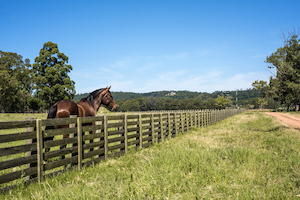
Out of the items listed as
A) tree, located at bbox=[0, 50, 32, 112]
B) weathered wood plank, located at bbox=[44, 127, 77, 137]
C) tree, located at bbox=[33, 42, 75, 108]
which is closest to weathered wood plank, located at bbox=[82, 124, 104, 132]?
weathered wood plank, located at bbox=[44, 127, 77, 137]

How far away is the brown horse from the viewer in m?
6.07

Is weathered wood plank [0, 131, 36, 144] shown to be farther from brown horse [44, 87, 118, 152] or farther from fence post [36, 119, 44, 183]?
brown horse [44, 87, 118, 152]

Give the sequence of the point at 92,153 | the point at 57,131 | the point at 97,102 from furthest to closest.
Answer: the point at 97,102, the point at 92,153, the point at 57,131

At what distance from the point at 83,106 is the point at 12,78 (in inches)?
1868

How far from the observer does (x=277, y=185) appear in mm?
3604

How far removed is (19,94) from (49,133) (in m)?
54.0

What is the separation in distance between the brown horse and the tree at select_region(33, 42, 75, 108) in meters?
31.2

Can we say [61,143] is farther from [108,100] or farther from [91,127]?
[108,100]

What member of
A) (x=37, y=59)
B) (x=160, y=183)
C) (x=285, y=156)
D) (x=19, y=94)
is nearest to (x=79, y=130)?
(x=160, y=183)

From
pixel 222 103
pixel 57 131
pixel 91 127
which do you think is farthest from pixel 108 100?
pixel 222 103

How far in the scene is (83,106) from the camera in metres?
7.54

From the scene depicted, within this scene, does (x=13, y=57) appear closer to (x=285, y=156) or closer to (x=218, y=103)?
(x=285, y=156)

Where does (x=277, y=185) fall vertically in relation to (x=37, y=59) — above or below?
below

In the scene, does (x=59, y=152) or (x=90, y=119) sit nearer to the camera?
(x=59, y=152)
